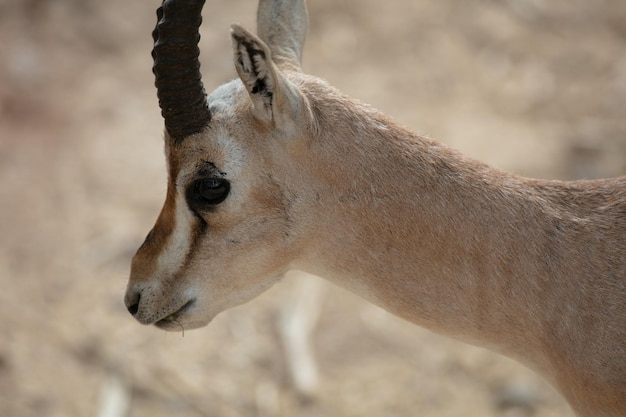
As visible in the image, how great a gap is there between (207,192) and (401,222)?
907 millimetres

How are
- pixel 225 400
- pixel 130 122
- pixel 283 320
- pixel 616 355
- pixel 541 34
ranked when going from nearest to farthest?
pixel 616 355 → pixel 225 400 → pixel 283 320 → pixel 130 122 → pixel 541 34

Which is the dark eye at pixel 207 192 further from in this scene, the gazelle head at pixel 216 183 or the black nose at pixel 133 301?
the black nose at pixel 133 301

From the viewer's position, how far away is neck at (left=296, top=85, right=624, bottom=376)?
12.3ft

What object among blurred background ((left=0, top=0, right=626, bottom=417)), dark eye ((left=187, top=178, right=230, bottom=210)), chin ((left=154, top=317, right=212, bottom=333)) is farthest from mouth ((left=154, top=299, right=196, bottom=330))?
blurred background ((left=0, top=0, right=626, bottom=417))

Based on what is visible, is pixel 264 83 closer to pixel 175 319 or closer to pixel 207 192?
pixel 207 192

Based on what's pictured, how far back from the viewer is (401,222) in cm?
379

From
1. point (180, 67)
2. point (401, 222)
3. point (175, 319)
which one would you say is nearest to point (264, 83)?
point (180, 67)

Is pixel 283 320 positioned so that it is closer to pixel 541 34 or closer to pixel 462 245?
pixel 462 245

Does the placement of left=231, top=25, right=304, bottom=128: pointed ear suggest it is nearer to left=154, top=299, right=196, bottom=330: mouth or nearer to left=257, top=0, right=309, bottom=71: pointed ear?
left=257, top=0, right=309, bottom=71: pointed ear

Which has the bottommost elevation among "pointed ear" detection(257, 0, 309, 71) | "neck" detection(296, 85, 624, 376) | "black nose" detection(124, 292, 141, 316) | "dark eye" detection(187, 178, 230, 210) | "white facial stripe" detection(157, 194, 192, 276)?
"black nose" detection(124, 292, 141, 316)

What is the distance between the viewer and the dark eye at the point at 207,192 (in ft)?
12.3

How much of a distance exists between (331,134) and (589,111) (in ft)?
21.9

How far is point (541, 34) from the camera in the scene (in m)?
10.8

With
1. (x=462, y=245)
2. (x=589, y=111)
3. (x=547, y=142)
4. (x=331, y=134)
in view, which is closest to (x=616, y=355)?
(x=462, y=245)
